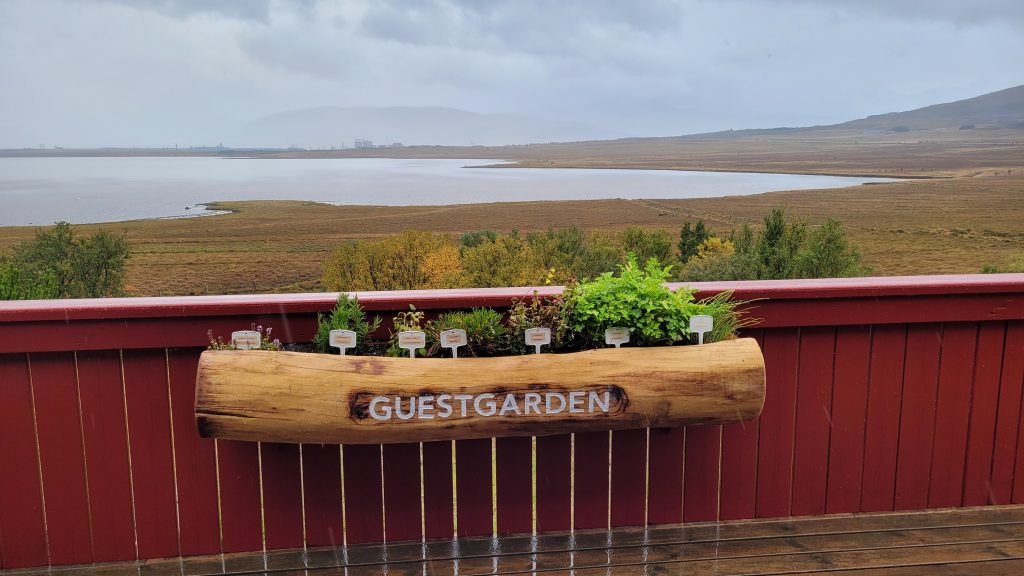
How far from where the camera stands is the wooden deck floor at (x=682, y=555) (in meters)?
2.60

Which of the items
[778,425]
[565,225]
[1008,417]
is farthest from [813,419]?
[565,225]

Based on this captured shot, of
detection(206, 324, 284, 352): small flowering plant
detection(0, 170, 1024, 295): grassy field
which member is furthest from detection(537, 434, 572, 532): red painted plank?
detection(0, 170, 1024, 295): grassy field

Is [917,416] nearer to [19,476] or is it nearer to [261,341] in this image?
[261,341]

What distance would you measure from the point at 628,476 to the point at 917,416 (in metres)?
1.16

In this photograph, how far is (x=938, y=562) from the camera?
2.65 meters

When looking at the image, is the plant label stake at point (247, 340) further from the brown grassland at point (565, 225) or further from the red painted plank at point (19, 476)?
the brown grassland at point (565, 225)

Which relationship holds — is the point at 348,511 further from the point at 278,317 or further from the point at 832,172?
the point at 832,172

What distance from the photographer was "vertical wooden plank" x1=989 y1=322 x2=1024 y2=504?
3.05 metres

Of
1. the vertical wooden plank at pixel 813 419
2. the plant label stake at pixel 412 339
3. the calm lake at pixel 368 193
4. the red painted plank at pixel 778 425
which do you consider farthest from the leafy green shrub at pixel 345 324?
the calm lake at pixel 368 193

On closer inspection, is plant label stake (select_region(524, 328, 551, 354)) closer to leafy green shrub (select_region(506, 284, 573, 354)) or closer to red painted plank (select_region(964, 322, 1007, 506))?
leafy green shrub (select_region(506, 284, 573, 354))

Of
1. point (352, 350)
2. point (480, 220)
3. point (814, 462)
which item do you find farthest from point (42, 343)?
point (480, 220)

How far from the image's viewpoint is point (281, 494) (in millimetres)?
2736

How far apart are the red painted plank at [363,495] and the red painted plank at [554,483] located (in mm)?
566

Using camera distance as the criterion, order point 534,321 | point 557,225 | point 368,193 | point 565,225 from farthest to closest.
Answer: point 368,193 < point 565,225 < point 557,225 < point 534,321
